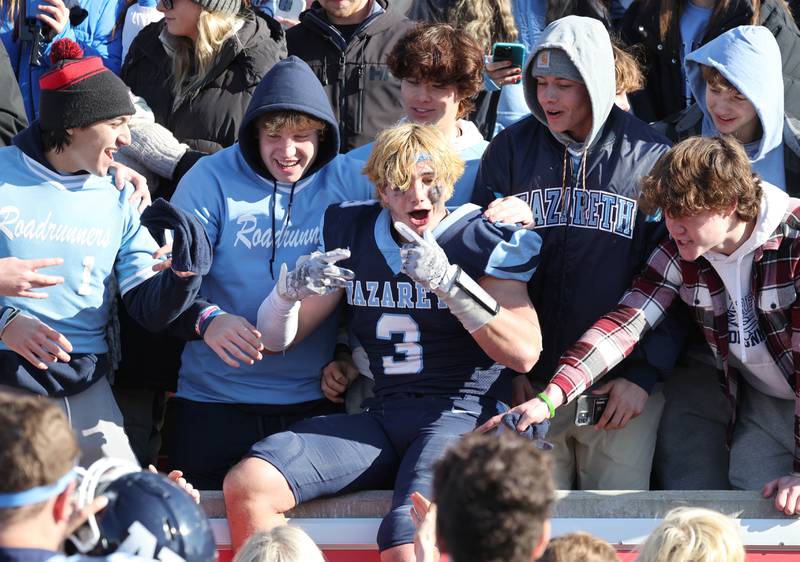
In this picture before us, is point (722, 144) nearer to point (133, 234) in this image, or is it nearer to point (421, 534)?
point (421, 534)

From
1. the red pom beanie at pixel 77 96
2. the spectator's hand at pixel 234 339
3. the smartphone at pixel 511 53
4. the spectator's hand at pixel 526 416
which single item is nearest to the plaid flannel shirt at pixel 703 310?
the spectator's hand at pixel 526 416

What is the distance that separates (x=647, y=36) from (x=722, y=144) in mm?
1856

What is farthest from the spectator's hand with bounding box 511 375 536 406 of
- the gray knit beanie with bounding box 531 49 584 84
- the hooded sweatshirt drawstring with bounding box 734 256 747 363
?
the gray knit beanie with bounding box 531 49 584 84

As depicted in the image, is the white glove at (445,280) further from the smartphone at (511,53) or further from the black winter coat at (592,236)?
the smartphone at (511,53)

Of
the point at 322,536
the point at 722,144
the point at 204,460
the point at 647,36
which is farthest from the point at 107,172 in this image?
the point at 647,36

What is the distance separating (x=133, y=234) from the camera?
14.7ft

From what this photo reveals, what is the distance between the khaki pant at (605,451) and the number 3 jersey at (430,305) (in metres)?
A: 0.41

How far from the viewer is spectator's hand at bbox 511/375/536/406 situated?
4480mm

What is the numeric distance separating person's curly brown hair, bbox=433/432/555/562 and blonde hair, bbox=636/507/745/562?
0.87 meters

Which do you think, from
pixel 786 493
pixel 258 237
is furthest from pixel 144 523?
pixel 786 493

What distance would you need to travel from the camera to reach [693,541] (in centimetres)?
302

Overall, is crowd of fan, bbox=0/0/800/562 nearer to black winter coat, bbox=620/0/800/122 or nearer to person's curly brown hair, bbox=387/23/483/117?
person's curly brown hair, bbox=387/23/483/117

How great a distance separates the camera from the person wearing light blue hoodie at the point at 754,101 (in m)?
4.48

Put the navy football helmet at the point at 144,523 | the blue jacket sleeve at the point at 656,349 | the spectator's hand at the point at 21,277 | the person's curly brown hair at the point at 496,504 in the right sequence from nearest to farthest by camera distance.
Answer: the person's curly brown hair at the point at 496,504, the navy football helmet at the point at 144,523, the spectator's hand at the point at 21,277, the blue jacket sleeve at the point at 656,349
